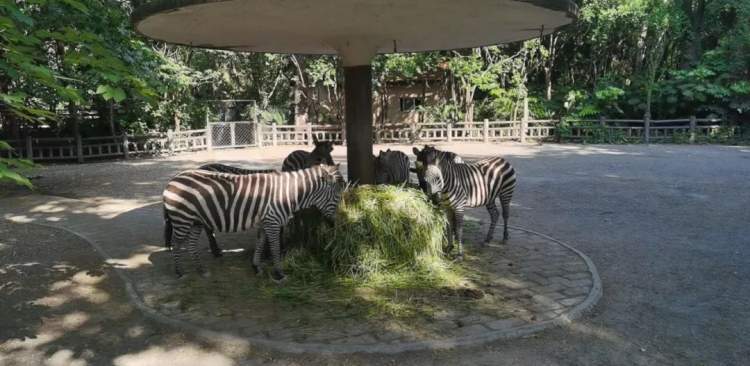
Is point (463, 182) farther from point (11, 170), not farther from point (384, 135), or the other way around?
point (384, 135)

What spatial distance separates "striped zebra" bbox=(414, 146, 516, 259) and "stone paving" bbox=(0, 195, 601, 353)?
59cm

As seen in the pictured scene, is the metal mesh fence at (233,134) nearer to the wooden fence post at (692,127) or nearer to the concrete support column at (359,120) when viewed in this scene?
the concrete support column at (359,120)

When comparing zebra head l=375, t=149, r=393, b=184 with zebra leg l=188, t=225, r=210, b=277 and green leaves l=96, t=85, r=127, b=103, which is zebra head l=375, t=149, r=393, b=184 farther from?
green leaves l=96, t=85, r=127, b=103

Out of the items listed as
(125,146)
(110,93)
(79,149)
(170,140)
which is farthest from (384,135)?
(110,93)

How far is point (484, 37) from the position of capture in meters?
7.83

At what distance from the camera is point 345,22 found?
19.0 feet

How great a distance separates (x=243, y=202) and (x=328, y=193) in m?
0.92

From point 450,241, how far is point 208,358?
3.41m

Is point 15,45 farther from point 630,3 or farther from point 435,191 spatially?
point 630,3

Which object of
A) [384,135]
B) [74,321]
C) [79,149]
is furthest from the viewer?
[384,135]

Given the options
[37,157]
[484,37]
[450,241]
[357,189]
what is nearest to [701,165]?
[484,37]

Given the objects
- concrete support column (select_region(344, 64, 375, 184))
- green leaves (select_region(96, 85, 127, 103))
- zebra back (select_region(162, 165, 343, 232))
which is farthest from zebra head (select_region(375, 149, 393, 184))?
green leaves (select_region(96, 85, 127, 103))

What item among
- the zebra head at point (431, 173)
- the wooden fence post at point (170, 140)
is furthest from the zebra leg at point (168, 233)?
the wooden fence post at point (170, 140)

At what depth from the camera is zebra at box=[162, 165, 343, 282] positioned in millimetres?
5703
